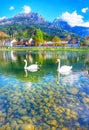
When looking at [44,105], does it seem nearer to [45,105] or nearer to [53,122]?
[45,105]

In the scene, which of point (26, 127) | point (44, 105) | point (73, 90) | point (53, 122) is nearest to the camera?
point (26, 127)

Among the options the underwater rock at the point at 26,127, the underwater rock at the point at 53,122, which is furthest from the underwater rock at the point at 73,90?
the underwater rock at the point at 26,127

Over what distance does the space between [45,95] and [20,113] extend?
2.86 m

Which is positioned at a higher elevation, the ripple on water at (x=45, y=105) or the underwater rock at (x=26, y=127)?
the ripple on water at (x=45, y=105)

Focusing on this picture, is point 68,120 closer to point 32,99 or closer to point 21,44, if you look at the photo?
point 32,99

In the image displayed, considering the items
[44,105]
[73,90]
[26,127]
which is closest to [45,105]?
[44,105]

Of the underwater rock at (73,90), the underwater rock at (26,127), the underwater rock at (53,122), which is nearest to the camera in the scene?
the underwater rock at (26,127)

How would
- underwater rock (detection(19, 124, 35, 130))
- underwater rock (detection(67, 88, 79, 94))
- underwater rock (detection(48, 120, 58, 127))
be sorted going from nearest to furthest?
underwater rock (detection(19, 124, 35, 130)) < underwater rock (detection(48, 120, 58, 127)) < underwater rock (detection(67, 88, 79, 94))

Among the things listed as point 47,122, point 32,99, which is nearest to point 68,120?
point 47,122

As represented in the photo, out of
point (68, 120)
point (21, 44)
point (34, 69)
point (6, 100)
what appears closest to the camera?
point (68, 120)

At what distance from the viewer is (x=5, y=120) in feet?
30.8

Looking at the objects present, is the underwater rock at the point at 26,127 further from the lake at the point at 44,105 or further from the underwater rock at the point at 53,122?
the underwater rock at the point at 53,122

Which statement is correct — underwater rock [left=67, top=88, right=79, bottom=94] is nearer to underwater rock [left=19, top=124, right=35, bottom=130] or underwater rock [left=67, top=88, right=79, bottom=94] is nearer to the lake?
the lake

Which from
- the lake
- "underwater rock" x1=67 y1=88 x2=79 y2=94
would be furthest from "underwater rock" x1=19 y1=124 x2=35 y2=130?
"underwater rock" x1=67 y1=88 x2=79 y2=94
